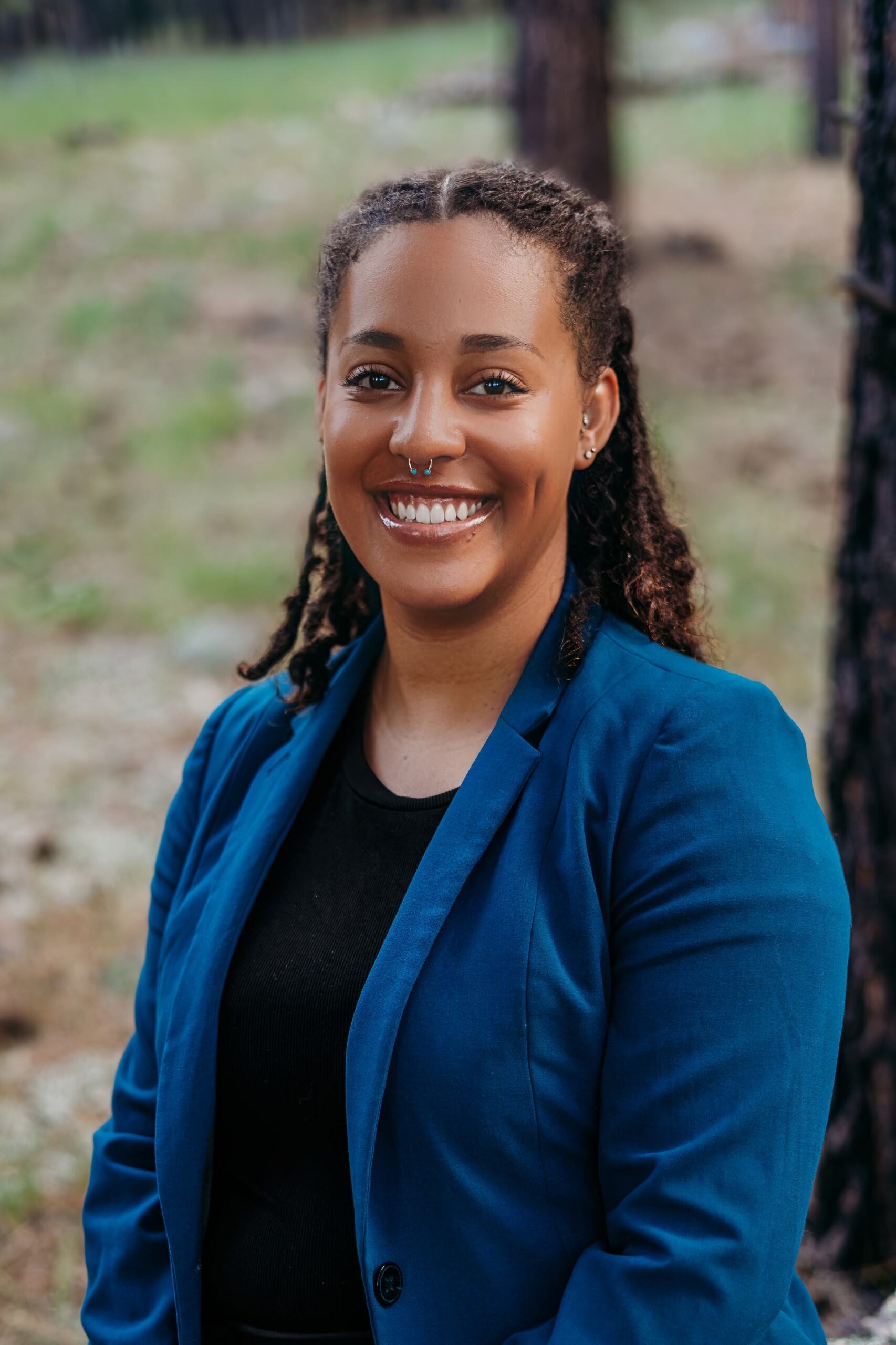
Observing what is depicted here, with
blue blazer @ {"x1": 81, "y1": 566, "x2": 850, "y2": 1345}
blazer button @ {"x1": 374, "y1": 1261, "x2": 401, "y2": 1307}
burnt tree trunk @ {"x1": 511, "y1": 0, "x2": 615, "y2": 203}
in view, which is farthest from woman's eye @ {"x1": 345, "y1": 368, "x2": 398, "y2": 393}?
burnt tree trunk @ {"x1": 511, "y1": 0, "x2": 615, "y2": 203}

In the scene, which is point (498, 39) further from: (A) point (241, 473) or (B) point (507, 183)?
(B) point (507, 183)

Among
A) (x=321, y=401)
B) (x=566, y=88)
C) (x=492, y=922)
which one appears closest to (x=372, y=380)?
(x=321, y=401)

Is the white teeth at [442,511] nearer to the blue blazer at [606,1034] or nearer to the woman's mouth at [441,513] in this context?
the woman's mouth at [441,513]

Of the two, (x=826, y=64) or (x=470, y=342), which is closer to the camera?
(x=470, y=342)

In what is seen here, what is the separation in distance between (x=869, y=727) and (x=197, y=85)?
1353cm

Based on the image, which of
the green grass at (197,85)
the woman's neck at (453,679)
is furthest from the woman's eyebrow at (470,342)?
the green grass at (197,85)

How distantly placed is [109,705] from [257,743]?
3.55 metres

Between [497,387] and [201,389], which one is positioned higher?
[497,387]

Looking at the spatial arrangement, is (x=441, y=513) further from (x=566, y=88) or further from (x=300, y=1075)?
(x=566, y=88)

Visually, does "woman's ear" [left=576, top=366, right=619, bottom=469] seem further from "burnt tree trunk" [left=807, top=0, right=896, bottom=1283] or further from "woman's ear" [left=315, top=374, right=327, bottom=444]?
"burnt tree trunk" [left=807, top=0, right=896, bottom=1283]

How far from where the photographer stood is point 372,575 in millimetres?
1525

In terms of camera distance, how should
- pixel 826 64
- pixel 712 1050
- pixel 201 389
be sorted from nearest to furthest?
1. pixel 712 1050
2. pixel 201 389
3. pixel 826 64

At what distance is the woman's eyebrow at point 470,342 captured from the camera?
139cm

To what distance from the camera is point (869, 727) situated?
227 centimetres
